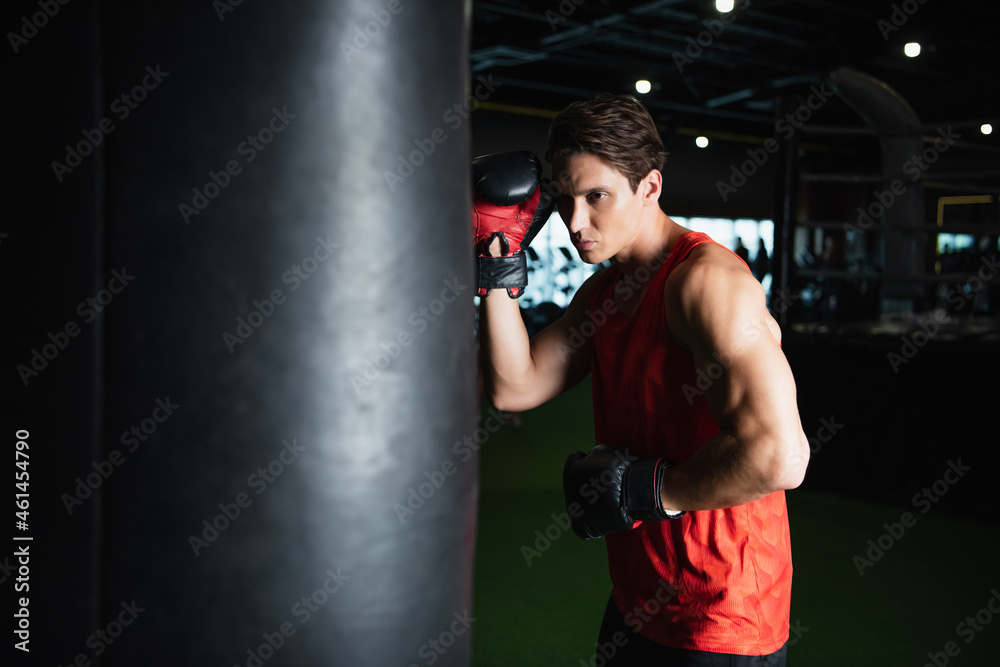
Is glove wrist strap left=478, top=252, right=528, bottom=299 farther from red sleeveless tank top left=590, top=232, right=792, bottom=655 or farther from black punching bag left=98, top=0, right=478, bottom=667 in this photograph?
black punching bag left=98, top=0, right=478, bottom=667

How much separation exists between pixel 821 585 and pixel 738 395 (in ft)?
7.47

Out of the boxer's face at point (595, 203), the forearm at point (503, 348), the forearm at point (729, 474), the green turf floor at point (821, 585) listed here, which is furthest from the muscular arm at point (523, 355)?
the green turf floor at point (821, 585)

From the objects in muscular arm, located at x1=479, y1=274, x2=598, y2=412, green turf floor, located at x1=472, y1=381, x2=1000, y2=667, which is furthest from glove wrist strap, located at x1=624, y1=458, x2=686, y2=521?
green turf floor, located at x1=472, y1=381, x2=1000, y2=667

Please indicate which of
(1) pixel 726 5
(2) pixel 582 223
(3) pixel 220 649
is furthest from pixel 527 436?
(3) pixel 220 649

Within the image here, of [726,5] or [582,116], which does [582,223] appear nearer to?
[582,116]

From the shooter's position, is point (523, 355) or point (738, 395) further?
point (523, 355)

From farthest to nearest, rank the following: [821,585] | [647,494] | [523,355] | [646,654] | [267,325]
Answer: [821,585]
[523,355]
[646,654]
[647,494]
[267,325]

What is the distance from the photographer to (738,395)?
1104 mm

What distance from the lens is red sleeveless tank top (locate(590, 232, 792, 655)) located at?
1227mm

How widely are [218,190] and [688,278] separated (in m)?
0.83

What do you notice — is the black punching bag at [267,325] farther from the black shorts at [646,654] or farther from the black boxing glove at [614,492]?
the black shorts at [646,654]

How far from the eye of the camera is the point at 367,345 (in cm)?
50

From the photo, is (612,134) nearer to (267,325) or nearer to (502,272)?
(502,272)

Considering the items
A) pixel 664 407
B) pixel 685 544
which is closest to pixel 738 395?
pixel 664 407
